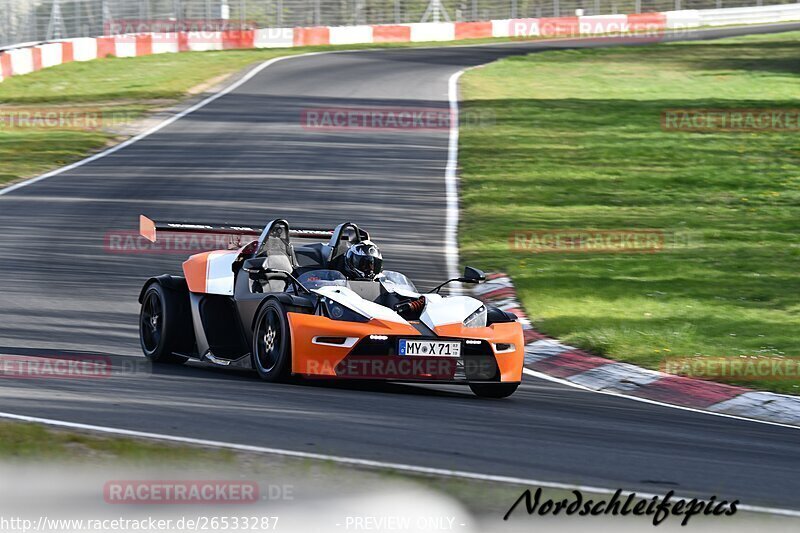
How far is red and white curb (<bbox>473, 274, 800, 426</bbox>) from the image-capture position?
33.2 ft

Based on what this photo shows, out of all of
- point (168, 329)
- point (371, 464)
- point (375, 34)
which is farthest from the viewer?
point (375, 34)

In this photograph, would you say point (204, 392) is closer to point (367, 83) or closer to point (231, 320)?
point (231, 320)

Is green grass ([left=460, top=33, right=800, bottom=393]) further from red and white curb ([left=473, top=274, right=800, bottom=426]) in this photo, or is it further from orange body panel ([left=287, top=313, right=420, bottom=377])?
orange body panel ([left=287, top=313, right=420, bottom=377])

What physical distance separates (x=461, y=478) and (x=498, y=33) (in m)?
52.3

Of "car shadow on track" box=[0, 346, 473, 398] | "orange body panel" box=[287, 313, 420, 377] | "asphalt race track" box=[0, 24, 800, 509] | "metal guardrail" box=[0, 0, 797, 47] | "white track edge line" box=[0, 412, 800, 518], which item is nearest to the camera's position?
"white track edge line" box=[0, 412, 800, 518]

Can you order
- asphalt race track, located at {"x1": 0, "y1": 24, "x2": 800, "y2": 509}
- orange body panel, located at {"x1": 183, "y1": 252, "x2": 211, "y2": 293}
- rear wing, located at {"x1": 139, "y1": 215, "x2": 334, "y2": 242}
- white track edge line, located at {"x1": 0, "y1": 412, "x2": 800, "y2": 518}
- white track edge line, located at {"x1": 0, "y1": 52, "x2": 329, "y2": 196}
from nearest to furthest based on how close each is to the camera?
1. white track edge line, located at {"x1": 0, "y1": 412, "x2": 800, "y2": 518}
2. asphalt race track, located at {"x1": 0, "y1": 24, "x2": 800, "y2": 509}
3. orange body panel, located at {"x1": 183, "y1": 252, "x2": 211, "y2": 293}
4. rear wing, located at {"x1": 139, "y1": 215, "x2": 334, "y2": 242}
5. white track edge line, located at {"x1": 0, "y1": 52, "x2": 329, "y2": 196}

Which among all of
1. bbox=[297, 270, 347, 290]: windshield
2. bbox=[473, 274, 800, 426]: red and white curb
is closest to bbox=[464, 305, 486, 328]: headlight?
bbox=[297, 270, 347, 290]: windshield

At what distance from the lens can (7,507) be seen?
5.89 meters

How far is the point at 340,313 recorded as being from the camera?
972 cm

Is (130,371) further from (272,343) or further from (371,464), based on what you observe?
(371,464)

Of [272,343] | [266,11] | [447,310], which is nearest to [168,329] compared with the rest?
[272,343]

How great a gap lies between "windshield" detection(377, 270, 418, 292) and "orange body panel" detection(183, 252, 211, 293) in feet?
4.96

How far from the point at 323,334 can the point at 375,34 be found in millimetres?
45454

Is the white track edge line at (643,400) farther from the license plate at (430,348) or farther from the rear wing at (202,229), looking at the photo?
the rear wing at (202,229)
